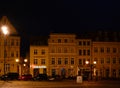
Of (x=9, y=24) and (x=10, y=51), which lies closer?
(x=10, y=51)

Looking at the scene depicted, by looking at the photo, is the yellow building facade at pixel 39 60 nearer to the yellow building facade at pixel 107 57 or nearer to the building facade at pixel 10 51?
the building facade at pixel 10 51

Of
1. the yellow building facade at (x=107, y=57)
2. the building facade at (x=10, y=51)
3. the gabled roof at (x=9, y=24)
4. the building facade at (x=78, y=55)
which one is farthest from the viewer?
the gabled roof at (x=9, y=24)

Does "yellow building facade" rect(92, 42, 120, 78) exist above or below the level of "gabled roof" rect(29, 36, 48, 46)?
below

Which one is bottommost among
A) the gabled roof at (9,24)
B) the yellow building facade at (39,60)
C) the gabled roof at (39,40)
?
the yellow building facade at (39,60)

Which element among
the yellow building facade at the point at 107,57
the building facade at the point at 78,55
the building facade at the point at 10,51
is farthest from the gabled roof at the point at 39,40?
the yellow building facade at the point at 107,57

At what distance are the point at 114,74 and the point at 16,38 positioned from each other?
95.9ft

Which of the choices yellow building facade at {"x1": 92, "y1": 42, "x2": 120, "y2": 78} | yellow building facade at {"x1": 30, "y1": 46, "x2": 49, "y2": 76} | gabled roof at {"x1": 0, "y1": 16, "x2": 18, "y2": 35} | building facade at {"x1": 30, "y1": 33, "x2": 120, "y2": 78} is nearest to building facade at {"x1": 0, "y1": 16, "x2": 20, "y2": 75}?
gabled roof at {"x1": 0, "y1": 16, "x2": 18, "y2": 35}

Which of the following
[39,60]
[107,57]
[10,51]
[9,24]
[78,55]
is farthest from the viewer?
[9,24]

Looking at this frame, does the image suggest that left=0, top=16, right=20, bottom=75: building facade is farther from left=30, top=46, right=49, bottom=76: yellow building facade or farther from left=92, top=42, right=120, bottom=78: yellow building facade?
left=92, top=42, right=120, bottom=78: yellow building facade

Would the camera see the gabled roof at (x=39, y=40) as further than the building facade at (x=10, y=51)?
Yes

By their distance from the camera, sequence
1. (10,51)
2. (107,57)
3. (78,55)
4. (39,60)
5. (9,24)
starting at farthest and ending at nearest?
(9,24)
(107,57)
(78,55)
(10,51)
(39,60)

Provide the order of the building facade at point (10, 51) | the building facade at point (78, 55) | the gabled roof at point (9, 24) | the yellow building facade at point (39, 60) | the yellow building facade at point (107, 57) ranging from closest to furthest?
the building facade at point (10, 51) < the yellow building facade at point (39, 60) < the building facade at point (78, 55) < the yellow building facade at point (107, 57) < the gabled roof at point (9, 24)

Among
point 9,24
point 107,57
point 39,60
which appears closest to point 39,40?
point 39,60

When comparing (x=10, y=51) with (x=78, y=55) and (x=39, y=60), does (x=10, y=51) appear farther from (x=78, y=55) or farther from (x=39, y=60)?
(x=78, y=55)
